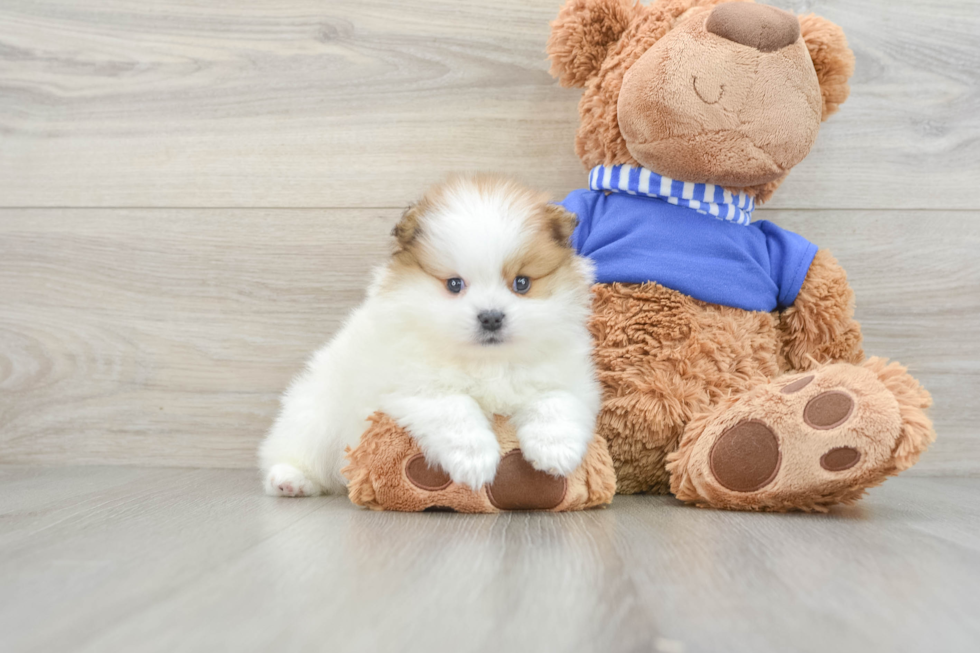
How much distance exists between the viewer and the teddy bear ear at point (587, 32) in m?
1.20

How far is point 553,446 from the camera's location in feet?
3.12

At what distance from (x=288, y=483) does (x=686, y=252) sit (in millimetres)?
725

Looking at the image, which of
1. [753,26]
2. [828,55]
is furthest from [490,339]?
[828,55]

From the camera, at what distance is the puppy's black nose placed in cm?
96

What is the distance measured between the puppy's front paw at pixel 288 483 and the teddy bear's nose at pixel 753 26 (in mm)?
935

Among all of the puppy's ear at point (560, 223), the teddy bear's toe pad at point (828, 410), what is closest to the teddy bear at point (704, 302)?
the teddy bear's toe pad at point (828, 410)

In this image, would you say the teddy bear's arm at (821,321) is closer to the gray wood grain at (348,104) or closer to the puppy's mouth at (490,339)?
the gray wood grain at (348,104)

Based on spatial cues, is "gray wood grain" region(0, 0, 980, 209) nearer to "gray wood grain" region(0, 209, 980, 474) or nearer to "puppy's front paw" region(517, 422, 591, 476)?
"gray wood grain" region(0, 209, 980, 474)

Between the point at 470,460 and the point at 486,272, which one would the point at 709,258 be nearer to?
the point at 486,272

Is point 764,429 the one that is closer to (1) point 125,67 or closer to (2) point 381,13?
(2) point 381,13

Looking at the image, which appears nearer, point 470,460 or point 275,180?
point 470,460

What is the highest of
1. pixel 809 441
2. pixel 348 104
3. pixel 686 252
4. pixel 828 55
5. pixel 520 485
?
pixel 828 55

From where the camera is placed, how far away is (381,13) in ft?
4.81

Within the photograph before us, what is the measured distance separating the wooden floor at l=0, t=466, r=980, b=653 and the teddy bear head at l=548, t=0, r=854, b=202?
0.53 m
